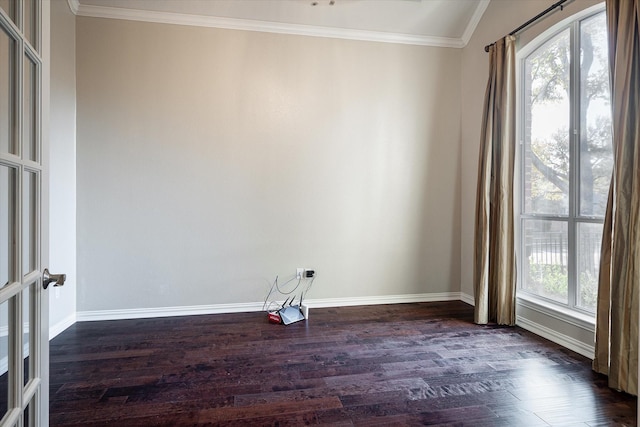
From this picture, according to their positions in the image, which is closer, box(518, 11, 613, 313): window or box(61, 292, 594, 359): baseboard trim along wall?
box(518, 11, 613, 313): window

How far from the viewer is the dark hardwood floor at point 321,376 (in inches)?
66.9

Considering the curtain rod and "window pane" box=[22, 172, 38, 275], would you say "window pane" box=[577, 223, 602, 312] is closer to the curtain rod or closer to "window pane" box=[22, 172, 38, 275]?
the curtain rod

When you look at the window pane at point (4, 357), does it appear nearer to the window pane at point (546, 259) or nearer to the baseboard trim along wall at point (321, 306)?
the baseboard trim along wall at point (321, 306)

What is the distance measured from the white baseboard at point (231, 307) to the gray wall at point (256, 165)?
0.18ft

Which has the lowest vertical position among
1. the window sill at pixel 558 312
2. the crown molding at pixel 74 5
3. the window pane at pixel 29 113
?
the window sill at pixel 558 312

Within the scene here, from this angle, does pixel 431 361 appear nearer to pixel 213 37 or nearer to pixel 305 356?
pixel 305 356

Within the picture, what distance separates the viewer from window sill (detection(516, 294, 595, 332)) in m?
2.36

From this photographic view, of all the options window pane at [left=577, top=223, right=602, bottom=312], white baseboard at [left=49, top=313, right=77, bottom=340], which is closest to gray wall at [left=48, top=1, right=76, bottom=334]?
white baseboard at [left=49, top=313, right=77, bottom=340]

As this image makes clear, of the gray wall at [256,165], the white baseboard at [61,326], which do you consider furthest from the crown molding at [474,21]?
the white baseboard at [61,326]

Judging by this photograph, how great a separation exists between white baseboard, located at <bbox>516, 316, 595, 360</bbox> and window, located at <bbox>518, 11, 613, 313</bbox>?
0.24 m

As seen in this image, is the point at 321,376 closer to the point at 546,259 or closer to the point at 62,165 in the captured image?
the point at 546,259

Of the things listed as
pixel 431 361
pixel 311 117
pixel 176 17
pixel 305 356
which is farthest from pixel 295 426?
pixel 176 17

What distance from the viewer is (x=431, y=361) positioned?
2.28 metres

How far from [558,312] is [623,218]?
3.23 ft
